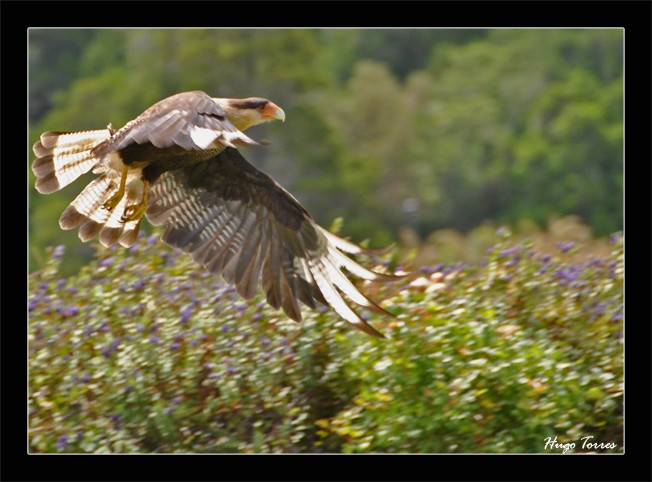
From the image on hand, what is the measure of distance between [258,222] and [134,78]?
503 centimetres

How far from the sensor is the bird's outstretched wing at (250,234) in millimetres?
4445

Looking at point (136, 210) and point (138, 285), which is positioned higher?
point (136, 210)

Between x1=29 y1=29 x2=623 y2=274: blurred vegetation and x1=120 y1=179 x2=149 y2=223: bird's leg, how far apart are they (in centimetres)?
348

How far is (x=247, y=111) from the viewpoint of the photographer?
4.54m

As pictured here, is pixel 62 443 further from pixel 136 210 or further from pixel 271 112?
pixel 271 112

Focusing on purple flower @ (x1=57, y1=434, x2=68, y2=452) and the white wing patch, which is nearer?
the white wing patch

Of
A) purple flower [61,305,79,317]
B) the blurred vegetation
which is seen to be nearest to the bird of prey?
purple flower [61,305,79,317]

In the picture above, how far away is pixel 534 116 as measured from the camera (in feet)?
34.6

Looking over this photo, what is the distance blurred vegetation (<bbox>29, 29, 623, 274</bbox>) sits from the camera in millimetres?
9242

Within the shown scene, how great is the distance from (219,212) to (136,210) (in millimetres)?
420

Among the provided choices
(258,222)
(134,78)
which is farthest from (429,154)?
(258,222)

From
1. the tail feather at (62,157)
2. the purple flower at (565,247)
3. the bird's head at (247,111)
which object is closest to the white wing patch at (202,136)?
the bird's head at (247,111)

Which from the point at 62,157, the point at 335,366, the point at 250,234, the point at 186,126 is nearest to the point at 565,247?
the point at 335,366

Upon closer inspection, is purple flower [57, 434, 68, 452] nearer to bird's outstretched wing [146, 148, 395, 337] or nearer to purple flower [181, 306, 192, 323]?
purple flower [181, 306, 192, 323]
